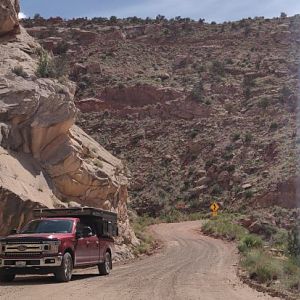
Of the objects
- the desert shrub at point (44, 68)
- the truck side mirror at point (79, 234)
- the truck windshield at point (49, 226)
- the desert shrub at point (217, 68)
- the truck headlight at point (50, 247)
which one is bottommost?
the truck headlight at point (50, 247)

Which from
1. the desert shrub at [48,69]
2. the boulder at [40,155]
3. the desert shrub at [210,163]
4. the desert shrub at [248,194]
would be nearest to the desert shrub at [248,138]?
the desert shrub at [210,163]

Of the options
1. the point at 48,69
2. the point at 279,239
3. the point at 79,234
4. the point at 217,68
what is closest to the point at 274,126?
the point at 217,68

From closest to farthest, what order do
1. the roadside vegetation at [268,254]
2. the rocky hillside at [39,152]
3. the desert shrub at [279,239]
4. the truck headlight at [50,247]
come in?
the truck headlight at [50,247], the roadside vegetation at [268,254], the rocky hillside at [39,152], the desert shrub at [279,239]

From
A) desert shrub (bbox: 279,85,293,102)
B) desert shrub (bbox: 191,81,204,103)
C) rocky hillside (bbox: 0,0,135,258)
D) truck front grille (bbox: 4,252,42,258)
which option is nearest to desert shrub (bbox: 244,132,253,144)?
desert shrub (bbox: 279,85,293,102)

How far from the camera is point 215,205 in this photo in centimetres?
4309

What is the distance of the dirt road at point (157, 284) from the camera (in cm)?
1195

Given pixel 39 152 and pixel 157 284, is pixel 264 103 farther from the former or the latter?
pixel 157 284

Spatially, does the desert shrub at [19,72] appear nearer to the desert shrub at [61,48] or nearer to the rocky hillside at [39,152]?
the rocky hillside at [39,152]

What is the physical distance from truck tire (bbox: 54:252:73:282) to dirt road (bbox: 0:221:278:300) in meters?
0.19

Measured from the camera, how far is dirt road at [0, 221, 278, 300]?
11.9m

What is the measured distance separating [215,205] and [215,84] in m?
23.2

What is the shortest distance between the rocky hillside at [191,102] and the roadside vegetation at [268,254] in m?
7.13

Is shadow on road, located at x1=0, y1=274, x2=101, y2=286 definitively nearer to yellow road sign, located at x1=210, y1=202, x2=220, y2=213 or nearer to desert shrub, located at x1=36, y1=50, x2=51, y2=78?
desert shrub, located at x1=36, y1=50, x2=51, y2=78

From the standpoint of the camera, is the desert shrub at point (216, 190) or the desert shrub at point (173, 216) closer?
the desert shrub at point (173, 216)
